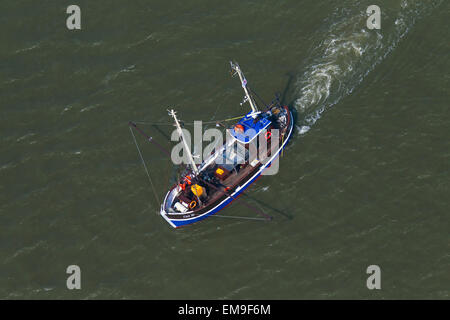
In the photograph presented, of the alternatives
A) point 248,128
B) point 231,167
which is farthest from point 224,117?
point 231,167

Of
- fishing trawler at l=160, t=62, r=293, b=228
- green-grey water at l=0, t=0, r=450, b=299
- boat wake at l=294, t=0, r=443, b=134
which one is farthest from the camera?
boat wake at l=294, t=0, r=443, b=134

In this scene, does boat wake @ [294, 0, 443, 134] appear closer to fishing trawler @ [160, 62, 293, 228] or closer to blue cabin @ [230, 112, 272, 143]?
fishing trawler @ [160, 62, 293, 228]

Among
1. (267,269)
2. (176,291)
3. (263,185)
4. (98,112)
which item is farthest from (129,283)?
(98,112)

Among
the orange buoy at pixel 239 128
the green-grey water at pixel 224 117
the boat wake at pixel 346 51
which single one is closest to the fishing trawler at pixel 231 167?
the orange buoy at pixel 239 128

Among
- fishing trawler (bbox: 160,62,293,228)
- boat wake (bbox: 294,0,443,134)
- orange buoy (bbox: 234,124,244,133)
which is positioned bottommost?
fishing trawler (bbox: 160,62,293,228)

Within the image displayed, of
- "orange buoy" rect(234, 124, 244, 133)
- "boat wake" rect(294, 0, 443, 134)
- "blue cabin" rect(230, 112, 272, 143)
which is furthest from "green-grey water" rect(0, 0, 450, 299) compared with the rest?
"orange buoy" rect(234, 124, 244, 133)

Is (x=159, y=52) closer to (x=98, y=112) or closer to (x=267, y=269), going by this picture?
(x=98, y=112)
